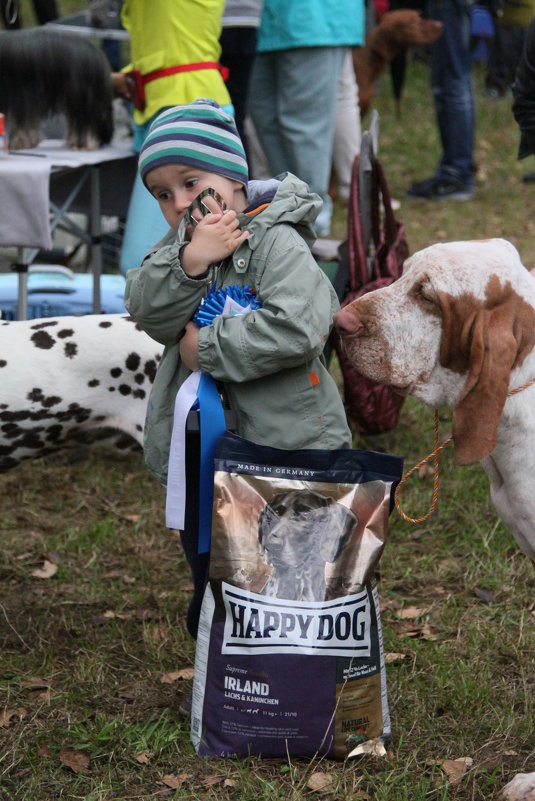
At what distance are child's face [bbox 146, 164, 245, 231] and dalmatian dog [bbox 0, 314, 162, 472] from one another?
39.4 inches

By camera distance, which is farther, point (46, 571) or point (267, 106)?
point (267, 106)

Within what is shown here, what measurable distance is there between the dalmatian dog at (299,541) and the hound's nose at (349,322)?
0.40 meters

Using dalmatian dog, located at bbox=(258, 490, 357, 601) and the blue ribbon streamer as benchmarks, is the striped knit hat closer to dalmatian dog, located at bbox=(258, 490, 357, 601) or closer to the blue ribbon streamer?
the blue ribbon streamer

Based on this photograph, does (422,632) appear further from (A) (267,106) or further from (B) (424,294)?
(A) (267,106)

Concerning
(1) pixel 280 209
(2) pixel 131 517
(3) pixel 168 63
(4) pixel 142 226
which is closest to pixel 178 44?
(3) pixel 168 63

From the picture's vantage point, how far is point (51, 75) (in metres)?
4.61

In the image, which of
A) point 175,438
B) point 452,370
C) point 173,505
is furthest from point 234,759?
point 452,370

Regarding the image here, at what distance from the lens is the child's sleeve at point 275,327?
226 cm

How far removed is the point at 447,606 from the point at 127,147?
2.92 meters

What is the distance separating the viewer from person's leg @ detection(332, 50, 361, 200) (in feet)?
25.5

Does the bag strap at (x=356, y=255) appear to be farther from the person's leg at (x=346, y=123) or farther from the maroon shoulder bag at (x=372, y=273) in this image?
the person's leg at (x=346, y=123)

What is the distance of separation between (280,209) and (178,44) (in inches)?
84.1

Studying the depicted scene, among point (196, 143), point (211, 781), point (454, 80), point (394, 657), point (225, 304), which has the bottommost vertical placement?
point (394, 657)

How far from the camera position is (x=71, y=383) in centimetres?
333
